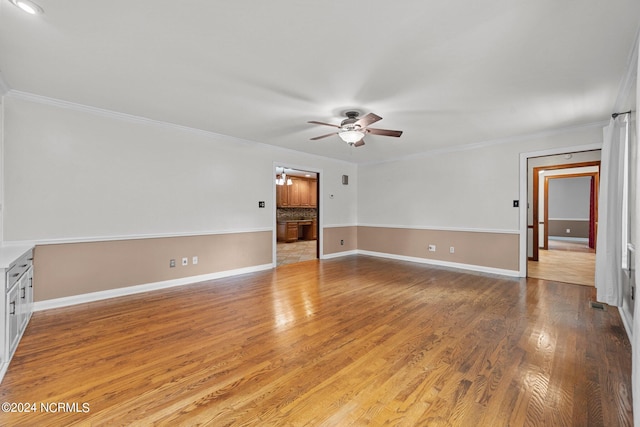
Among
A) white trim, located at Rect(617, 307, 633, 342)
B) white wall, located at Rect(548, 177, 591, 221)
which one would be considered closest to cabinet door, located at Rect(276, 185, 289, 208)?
white trim, located at Rect(617, 307, 633, 342)

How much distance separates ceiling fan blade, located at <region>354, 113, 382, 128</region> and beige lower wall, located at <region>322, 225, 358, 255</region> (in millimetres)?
3450

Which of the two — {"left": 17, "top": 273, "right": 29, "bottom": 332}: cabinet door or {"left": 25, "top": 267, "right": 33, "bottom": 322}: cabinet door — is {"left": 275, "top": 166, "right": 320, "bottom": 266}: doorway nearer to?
{"left": 25, "top": 267, "right": 33, "bottom": 322}: cabinet door

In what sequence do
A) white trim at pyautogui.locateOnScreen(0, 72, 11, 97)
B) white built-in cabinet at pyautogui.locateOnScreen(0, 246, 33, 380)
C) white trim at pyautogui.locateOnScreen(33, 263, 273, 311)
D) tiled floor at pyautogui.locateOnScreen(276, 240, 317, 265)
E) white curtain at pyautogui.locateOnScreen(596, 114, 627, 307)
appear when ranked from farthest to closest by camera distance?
tiled floor at pyautogui.locateOnScreen(276, 240, 317, 265) → white trim at pyautogui.locateOnScreen(33, 263, 273, 311) → white curtain at pyautogui.locateOnScreen(596, 114, 627, 307) → white trim at pyautogui.locateOnScreen(0, 72, 11, 97) → white built-in cabinet at pyautogui.locateOnScreen(0, 246, 33, 380)

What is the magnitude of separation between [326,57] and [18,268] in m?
3.23

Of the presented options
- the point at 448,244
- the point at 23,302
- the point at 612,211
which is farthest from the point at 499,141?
the point at 23,302

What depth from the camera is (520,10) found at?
69.8 inches

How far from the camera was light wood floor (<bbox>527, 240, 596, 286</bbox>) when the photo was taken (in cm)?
462

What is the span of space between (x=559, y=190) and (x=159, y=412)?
1249cm

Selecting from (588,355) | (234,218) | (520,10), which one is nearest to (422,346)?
(588,355)

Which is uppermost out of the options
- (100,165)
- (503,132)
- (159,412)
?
(503,132)

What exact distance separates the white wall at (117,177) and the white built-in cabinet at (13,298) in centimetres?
64

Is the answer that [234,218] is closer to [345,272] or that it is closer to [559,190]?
[345,272]

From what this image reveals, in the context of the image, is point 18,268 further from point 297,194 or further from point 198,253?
point 297,194

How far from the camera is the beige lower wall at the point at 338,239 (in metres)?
6.53
